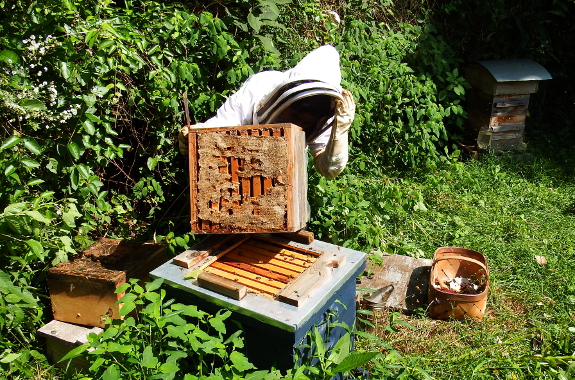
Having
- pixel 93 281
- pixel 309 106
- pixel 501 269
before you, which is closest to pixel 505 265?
pixel 501 269

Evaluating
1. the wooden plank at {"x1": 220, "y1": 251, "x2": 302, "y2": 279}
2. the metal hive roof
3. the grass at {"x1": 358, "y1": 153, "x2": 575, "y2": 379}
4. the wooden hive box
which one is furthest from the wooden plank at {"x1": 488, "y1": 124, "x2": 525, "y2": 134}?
the wooden plank at {"x1": 220, "y1": 251, "x2": 302, "y2": 279}

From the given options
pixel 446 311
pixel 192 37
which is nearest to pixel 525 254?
pixel 446 311

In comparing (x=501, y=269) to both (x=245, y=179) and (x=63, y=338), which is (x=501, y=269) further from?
(x=63, y=338)

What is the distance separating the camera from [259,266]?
7.07 feet

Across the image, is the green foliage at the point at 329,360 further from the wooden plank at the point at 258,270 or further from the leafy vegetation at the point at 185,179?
the wooden plank at the point at 258,270

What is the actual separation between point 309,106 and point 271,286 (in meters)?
0.91

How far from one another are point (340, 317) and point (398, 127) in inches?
117

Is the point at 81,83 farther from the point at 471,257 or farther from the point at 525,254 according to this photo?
the point at 525,254

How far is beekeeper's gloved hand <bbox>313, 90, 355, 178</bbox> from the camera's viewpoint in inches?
95.3

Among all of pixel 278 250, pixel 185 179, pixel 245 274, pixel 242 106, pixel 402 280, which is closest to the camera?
pixel 245 274

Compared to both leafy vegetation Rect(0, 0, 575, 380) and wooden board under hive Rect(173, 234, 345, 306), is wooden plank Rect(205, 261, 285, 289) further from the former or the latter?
leafy vegetation Rect(0, 0, 575, 380)

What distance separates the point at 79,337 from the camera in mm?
2473

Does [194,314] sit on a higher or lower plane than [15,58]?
lower

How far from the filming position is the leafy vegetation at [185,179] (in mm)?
2240
